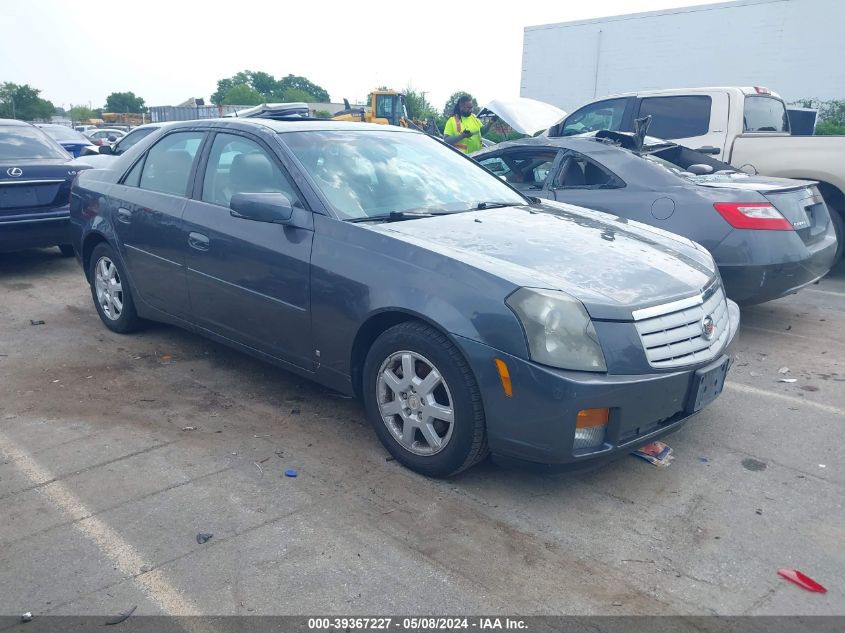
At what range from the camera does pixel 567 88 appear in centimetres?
3192

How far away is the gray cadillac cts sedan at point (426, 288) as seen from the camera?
301cm

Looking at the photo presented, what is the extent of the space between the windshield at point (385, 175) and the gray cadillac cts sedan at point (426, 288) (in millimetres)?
14

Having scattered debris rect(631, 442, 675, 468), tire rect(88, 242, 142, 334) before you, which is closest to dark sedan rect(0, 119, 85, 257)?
tire rect(88, 242, 142, 334)

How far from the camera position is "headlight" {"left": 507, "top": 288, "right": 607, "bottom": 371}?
9.71 feet

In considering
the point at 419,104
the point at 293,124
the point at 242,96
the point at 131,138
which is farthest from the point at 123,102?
the point at 293,124

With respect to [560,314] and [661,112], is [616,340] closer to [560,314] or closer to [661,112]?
[560,314]

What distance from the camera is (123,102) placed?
99.6 metres

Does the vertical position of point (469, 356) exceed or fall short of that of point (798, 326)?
it exceeds it

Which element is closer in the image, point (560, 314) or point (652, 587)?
point (652, 587)

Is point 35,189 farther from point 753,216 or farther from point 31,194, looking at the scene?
point 753,216

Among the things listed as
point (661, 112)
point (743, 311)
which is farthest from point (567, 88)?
point (743, 311)

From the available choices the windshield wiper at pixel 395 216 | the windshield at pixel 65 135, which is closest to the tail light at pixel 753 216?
the windshield wiper at pixel 395 216

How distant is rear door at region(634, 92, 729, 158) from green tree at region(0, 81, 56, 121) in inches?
2855

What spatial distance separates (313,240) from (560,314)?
4.72 ft
